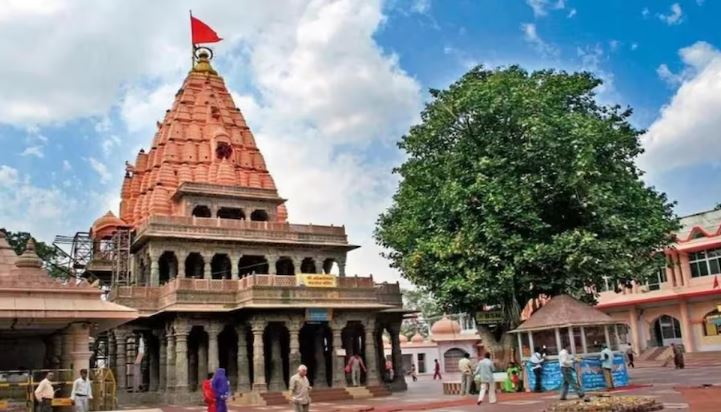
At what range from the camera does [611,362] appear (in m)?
23.1

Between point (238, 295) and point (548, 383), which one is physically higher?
point (238, 295)

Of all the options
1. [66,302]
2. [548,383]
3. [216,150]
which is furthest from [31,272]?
[216,150]

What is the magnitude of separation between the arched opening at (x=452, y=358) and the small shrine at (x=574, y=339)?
102 ft

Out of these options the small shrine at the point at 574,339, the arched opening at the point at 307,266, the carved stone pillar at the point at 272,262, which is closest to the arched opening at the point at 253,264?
the carved stone pillar at the point at 272,262

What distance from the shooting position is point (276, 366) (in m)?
31.0

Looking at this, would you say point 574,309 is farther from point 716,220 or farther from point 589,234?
point 716,220

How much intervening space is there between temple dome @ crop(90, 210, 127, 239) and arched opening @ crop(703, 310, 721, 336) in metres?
37.1

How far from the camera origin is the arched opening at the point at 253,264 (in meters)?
38.2

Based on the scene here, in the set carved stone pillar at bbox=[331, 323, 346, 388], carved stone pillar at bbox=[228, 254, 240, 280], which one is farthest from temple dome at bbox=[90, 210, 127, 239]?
carved stone pillar at bbox=[331, 323, 346, 388]

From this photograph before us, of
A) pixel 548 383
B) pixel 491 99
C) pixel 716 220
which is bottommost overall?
pixel 548 383

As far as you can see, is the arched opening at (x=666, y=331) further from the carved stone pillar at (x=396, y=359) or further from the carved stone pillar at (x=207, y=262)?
the carved stone pillar at (x=207, y=262)

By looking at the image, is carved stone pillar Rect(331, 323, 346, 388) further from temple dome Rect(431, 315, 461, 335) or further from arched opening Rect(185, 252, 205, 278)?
temple dome Rect(431, 315, 461, 335)

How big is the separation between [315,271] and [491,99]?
16.9 metres

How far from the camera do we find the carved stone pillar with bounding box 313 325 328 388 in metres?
31.9
